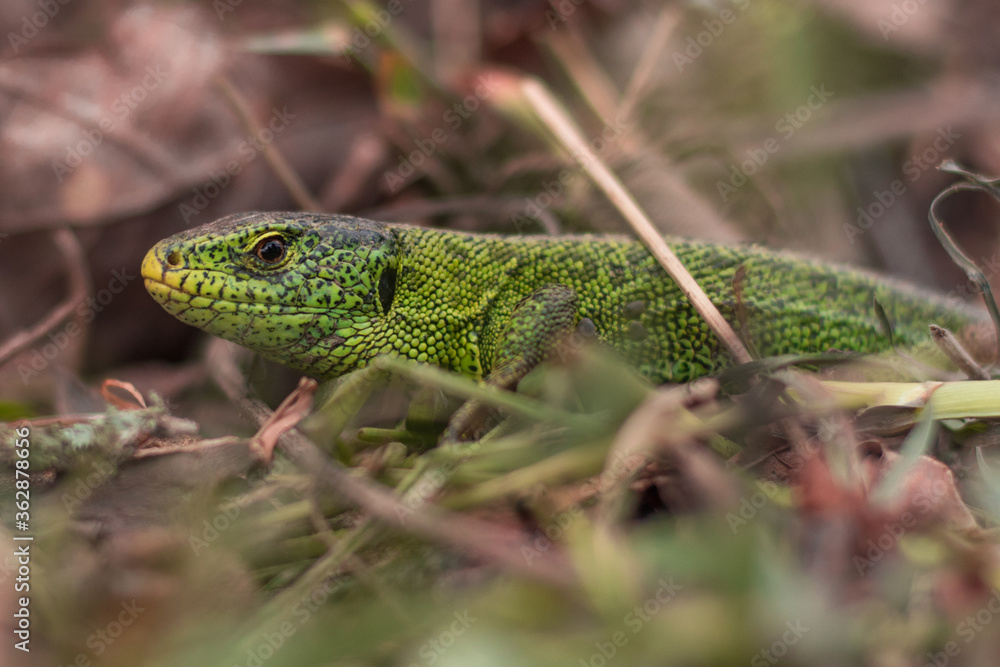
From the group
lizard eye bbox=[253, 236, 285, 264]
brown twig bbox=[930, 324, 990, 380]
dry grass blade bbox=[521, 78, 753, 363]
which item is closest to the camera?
brown twig bbox=[930, 324, 990, 380]

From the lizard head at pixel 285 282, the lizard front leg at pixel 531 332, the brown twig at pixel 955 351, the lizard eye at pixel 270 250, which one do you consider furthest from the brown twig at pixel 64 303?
the brown twig at pixel 955 351

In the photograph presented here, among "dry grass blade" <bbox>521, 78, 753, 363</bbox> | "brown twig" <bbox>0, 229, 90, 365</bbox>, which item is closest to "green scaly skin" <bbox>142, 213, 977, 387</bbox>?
"dry grass blade" <bbox>521, 78, 753, 363</bbox>

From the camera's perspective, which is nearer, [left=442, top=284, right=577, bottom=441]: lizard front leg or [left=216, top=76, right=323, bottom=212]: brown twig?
[left=442, top=284, right=577, bottom=441]: lizard front leg

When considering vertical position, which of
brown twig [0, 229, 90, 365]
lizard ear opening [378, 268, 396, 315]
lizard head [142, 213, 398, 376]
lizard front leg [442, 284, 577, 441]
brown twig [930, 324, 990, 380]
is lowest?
brown twig [930, 324, 990, 380]

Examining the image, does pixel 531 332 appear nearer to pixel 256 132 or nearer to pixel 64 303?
pixel 256 132

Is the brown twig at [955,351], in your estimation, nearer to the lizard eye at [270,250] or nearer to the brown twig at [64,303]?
the lizard eye at [270,250]

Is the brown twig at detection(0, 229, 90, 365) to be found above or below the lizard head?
above

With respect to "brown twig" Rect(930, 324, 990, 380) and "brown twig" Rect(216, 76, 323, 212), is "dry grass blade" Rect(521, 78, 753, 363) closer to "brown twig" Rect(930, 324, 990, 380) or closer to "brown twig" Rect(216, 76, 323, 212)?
"brown twig" Rect(930, 324, 990, 380)
